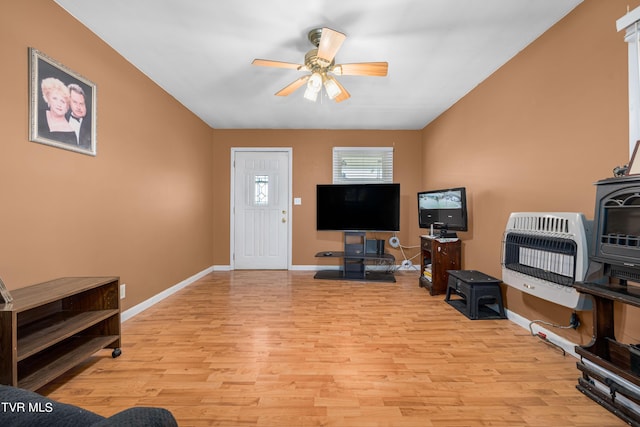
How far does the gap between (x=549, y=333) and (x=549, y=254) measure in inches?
30.1

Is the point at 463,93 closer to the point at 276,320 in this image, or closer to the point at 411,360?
the point at 411,360

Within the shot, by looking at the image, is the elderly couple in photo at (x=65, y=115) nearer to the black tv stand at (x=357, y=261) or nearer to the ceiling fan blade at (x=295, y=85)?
the ceiling fan blade at (x=295, y=85)

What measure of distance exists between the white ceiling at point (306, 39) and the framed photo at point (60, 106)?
232mm

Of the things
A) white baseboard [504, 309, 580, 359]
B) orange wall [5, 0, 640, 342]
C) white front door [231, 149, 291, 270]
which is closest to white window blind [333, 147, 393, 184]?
orange wall [5, 0, 640, 342]

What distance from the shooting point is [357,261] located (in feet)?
14.8

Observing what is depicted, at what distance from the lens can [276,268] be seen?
187 inches

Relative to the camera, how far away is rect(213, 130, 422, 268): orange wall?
470 cm

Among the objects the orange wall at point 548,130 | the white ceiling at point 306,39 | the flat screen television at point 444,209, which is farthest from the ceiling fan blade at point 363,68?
the flat screen television at point 444,209

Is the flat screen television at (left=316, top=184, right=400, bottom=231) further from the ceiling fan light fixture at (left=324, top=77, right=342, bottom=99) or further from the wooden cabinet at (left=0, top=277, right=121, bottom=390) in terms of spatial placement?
the wooden cabinet at (left=0, top=277, right=121, bottom=390)

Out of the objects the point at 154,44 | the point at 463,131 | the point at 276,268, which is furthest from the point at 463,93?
the point at 276,268

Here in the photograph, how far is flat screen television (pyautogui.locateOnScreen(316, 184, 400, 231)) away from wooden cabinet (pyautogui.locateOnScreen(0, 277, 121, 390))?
2948 mm

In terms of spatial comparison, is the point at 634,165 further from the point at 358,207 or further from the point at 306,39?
the point at 358,207

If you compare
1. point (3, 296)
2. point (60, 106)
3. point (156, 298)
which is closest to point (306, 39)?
point (60, 106)

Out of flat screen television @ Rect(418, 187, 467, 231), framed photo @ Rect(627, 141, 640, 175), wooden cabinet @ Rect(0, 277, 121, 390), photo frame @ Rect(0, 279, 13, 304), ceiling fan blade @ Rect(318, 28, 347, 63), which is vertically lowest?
wooden cabinet @ Rect(0, 277, 121, 390)
